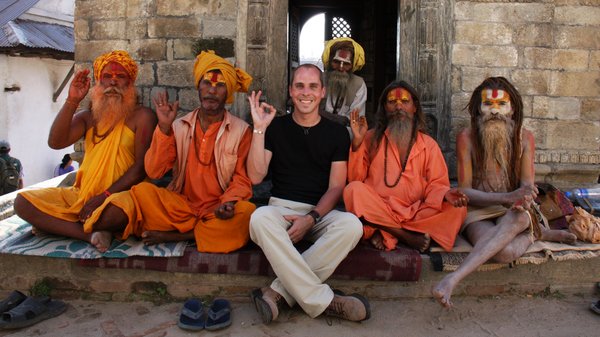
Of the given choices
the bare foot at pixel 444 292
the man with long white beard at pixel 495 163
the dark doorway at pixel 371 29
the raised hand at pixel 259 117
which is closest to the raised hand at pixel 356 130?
the raised hand at pixel 259 117

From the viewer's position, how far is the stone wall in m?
5.43

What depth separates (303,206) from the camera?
3.99 meters

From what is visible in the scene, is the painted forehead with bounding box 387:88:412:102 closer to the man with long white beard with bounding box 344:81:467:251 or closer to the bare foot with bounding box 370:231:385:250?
the man with long white beard with bounding box 344:81:467:251

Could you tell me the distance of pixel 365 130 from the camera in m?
4.12

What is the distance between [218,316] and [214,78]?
1.88 meters

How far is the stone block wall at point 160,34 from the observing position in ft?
17.8

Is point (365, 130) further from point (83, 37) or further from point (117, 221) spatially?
point (83, 37)

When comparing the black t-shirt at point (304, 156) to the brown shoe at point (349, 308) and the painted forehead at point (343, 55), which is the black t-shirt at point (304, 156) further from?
the painted forehead at point (343, 55)

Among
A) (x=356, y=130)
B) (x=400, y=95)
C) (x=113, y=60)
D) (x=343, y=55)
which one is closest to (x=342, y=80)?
(x=343, y=55)

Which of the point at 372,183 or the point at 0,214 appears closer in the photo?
the point at 372,183

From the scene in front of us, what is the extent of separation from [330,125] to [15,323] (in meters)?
2.60

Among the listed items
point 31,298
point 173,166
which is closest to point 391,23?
point 173,166

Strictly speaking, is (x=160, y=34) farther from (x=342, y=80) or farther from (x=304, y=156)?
(x=304, y=156)

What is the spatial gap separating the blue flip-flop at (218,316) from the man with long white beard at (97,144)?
3.77 feet
